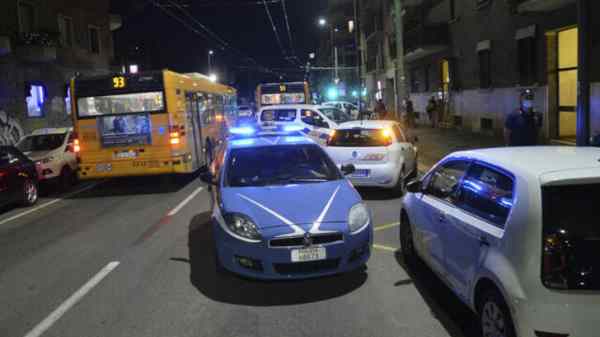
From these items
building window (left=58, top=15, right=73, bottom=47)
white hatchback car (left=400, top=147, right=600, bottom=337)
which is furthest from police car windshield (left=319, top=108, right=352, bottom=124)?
white hatchback car (left=400, top=147, right=600, bottom=337)

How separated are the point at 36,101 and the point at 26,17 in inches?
142

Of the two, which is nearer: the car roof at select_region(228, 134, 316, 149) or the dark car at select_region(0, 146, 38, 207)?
the car roof at select_region(228, 134, 316, 149)

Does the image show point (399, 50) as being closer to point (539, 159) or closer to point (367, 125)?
point (367, 125)

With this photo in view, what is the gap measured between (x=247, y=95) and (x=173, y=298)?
107113mm

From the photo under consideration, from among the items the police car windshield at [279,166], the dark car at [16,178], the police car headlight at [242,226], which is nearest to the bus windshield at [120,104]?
the dark car at [16,178]

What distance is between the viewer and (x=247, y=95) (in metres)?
112

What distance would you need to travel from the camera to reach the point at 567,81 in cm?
1778

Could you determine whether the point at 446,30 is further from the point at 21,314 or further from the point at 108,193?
the point at 21,314

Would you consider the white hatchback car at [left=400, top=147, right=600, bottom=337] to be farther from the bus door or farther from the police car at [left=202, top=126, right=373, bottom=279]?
the bus door

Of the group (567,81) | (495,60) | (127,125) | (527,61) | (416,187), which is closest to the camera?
(416,187)

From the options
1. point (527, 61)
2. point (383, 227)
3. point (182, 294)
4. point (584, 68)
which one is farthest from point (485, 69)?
point (182, 294)

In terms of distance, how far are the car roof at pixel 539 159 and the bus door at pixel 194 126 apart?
10.7 meters

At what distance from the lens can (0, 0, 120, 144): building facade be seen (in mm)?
23609

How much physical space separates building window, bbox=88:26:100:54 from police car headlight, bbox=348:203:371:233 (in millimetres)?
Result: 29042
